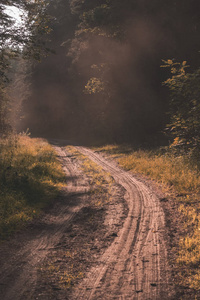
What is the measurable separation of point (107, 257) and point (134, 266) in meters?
0.49

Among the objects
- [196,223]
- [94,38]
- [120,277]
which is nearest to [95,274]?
[120,277]

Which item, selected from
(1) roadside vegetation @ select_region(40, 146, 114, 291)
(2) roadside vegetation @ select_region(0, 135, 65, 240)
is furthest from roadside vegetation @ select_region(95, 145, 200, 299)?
(2) roadside vegetation @ select_region(0, 135, 65, 240)

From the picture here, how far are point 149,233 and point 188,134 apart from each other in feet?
16.7

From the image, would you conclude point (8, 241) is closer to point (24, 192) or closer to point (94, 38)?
point (24, 192)

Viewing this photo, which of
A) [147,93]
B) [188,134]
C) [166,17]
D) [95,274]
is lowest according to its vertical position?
[95,274]

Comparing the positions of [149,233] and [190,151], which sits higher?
[190,151]

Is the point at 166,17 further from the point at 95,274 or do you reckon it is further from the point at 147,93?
the point at 95,274

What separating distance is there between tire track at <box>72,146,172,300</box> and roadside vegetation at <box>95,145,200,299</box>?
278 mm

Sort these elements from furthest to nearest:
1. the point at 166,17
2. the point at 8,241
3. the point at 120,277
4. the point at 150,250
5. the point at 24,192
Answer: the point at 166,17 < the point at 24,192 < the point at 8,241 < the point at 150,250 < the point at 120,277

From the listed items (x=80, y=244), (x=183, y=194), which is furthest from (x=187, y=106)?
(x=80, y=244)

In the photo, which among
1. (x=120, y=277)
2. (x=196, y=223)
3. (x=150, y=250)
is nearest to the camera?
(x=120, y=277)

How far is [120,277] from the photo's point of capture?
3.19m

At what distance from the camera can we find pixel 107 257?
3.73 meters

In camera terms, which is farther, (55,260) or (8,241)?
(8,241)
